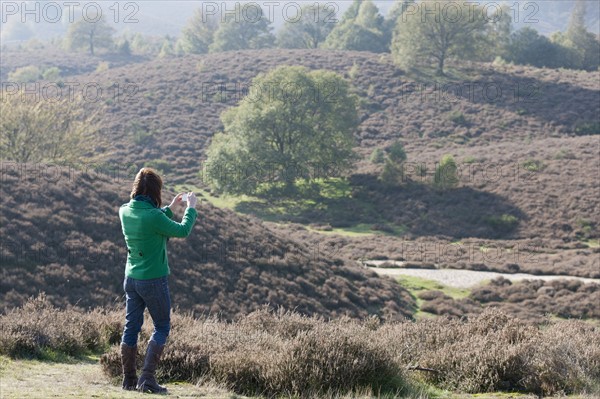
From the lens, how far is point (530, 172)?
53906 mm

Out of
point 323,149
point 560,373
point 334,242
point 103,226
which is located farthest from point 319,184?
point 560,373

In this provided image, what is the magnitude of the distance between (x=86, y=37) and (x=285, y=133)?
83981 millimetres

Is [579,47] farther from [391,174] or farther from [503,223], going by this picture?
[503,223]

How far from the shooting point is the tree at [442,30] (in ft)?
251

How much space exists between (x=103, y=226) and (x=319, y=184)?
3298cm

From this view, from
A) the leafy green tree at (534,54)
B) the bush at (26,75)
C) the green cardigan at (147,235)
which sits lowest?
the green cardigan at (147,235)

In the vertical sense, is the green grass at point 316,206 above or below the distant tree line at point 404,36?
below

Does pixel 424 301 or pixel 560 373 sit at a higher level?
pixel 560 373

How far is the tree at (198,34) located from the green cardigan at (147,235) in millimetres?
113802

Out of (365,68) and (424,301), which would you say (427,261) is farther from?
(365,68)

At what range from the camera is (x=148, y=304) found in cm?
661

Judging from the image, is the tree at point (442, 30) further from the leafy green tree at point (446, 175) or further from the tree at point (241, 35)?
the tree at point (241, 35)

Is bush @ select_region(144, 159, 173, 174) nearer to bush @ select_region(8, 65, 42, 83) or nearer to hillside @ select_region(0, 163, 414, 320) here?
hillside @ select_region(0, 163, 414, 320)

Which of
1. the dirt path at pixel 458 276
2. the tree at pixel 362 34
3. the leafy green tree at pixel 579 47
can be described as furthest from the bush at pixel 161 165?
the leafy green tree at pixel 579 47
